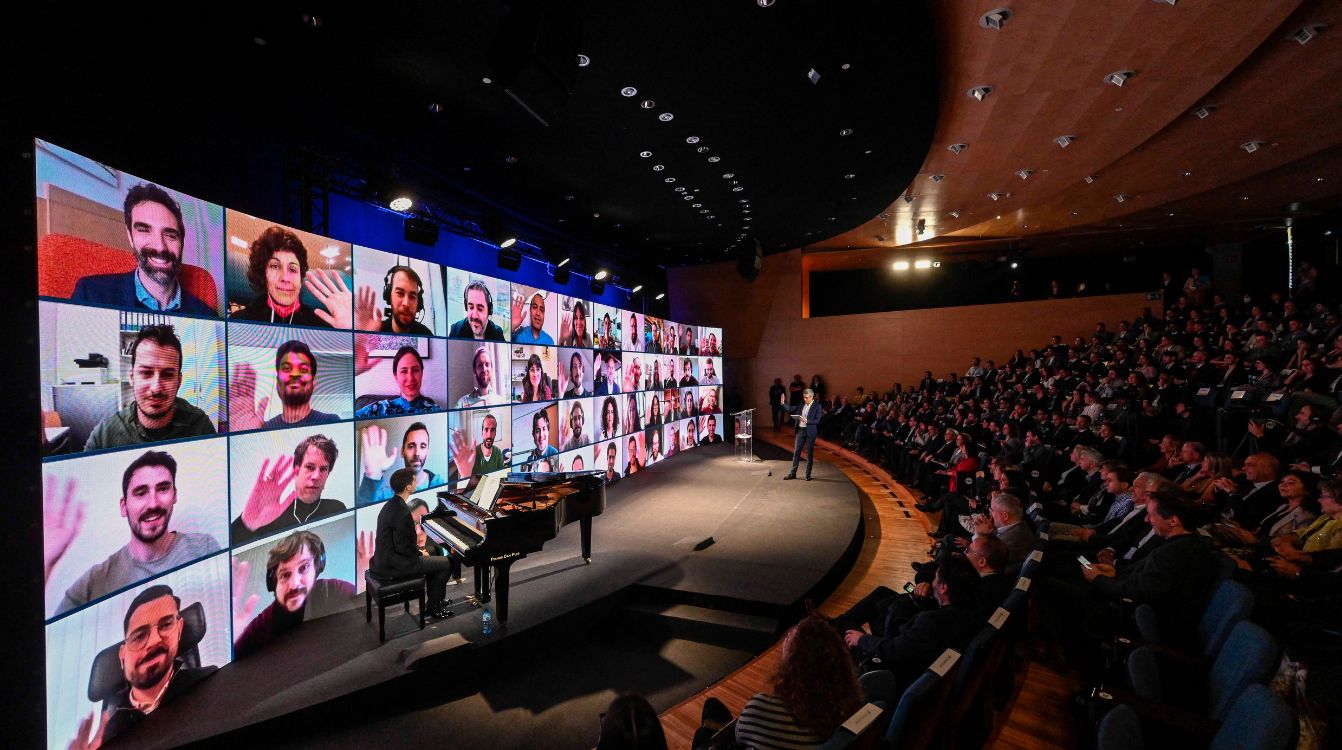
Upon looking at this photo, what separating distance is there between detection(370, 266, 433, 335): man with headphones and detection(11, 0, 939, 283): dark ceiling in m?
0.97

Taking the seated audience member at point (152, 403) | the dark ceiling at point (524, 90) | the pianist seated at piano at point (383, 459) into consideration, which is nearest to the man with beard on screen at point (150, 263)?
the seated audience member at point (152, 403)

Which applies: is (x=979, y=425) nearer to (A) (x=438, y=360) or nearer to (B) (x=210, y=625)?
(A) (x=438, y=360)

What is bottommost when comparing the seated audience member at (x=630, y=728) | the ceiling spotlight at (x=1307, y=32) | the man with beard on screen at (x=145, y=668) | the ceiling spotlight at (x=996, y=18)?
the man with beard on screen at (x=145, y=668)

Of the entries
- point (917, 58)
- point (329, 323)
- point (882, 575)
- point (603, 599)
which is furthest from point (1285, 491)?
point (329, 323)

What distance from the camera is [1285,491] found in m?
3.85

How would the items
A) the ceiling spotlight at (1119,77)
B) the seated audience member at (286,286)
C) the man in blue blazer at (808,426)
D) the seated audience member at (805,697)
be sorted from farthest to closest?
1. the man in blue blazer at (808,426)
2. the ceiling spotlight at (1119,77)
3. the seated audience member at (286,286)
4. the seated audience member at (805,697)

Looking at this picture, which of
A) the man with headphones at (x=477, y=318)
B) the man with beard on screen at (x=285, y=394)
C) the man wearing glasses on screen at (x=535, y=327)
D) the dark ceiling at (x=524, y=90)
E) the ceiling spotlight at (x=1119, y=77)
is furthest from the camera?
the man wearing glasses on screen at (x=535, y=327)

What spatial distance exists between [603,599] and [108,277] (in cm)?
375

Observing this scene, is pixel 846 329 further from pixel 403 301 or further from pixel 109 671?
pixel 109 671

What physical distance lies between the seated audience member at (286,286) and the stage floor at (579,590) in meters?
2.37

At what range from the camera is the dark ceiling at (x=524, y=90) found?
3.17 metres

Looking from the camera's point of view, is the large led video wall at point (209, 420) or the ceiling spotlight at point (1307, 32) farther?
the ceiling spotlight at point (1307, 32)

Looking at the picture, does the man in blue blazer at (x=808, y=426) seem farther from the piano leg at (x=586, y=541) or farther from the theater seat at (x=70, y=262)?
the theater seat at (x=70, y=262)

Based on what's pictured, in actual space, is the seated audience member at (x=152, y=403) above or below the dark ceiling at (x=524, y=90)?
below
